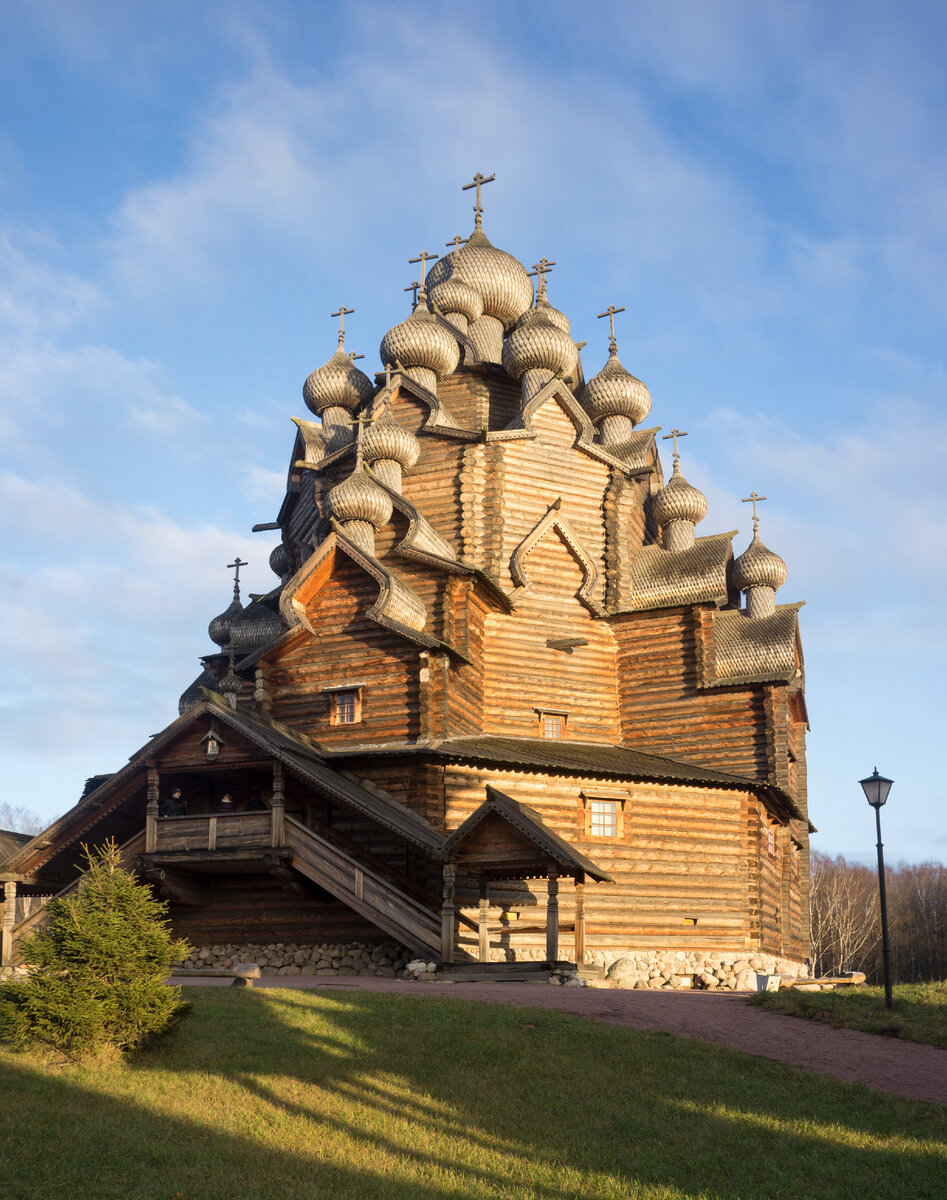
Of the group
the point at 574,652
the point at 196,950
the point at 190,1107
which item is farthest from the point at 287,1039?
the point at 574,652

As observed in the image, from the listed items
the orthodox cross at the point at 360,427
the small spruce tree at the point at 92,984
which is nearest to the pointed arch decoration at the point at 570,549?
the orthodox cross at the point at 360,427

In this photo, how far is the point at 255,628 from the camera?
1185 inches

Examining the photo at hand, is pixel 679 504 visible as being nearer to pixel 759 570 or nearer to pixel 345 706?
pixel 759 570

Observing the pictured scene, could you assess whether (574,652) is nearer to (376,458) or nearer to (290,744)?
(376,458)

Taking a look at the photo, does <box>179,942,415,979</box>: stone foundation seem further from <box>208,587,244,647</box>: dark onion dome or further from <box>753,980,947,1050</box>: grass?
<box>208,587,244,647</box>: dark onion dome

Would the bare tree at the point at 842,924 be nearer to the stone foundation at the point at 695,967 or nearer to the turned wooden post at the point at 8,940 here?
the stone foundation at the point at 695,967

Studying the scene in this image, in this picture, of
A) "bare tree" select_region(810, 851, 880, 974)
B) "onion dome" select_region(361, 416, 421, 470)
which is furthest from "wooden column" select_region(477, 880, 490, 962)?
"bare tree" select_region(810, 851, 880, 974)

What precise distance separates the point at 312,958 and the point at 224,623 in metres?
12.0

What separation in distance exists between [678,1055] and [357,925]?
10096 mm

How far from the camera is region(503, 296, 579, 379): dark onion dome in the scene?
2981 centimetres

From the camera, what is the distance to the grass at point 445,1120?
8.73 m

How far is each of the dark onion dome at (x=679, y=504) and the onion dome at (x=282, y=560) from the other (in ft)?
31.3

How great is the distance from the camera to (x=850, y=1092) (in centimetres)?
1120

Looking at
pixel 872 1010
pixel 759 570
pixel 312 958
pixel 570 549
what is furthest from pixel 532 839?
pixel 759 570
